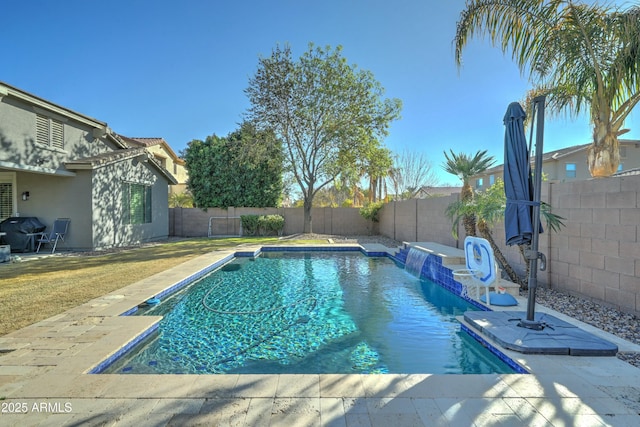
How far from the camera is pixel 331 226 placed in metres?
20.0

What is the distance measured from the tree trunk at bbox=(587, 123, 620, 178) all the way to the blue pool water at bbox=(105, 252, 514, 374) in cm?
308

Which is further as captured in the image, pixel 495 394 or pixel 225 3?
pixel 225 3

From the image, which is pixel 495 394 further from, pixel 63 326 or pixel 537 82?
pixel 537 82

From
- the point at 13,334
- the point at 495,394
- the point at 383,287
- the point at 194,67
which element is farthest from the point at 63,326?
the point at 194,67

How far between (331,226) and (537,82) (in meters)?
14.6

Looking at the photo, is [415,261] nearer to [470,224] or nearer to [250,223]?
[470,224]

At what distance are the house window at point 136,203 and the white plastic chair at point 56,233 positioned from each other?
2110mm

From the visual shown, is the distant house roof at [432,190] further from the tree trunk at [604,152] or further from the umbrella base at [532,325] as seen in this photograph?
the umbrella base at [532,325]

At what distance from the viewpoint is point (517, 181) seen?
3859 millimetres

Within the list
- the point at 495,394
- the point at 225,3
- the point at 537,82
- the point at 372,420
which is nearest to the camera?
the point at 372,420

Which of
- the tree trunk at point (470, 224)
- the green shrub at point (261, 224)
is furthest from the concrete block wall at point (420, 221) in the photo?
the green shrub at point (261, 224)

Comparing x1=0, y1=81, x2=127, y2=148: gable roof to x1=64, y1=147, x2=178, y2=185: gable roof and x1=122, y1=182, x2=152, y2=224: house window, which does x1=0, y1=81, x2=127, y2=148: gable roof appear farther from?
x1=122, y1=182, x2=152, y2=224: house window

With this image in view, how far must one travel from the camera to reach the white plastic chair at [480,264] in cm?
511

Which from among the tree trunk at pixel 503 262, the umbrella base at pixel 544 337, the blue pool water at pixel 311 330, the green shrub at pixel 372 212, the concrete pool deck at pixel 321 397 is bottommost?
the blue pool water at pixel 311 330
